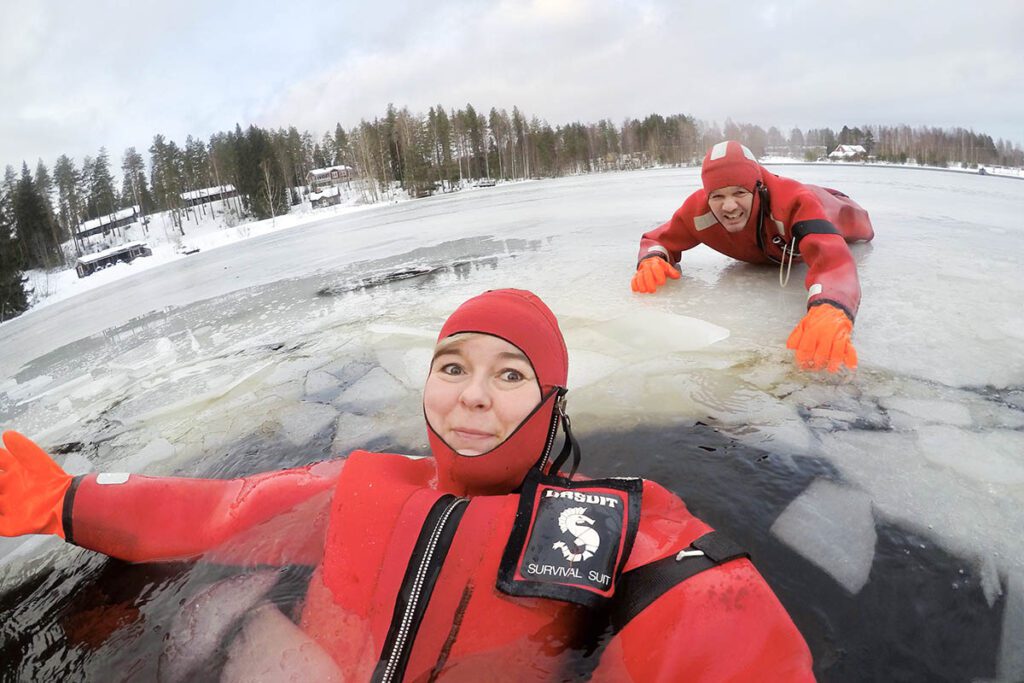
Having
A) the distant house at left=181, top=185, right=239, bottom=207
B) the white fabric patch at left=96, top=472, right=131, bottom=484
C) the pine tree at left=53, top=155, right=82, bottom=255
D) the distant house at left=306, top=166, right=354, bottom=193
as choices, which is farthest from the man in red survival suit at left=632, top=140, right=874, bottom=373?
the distant house at left=306, top=166, right=354, bottom=193

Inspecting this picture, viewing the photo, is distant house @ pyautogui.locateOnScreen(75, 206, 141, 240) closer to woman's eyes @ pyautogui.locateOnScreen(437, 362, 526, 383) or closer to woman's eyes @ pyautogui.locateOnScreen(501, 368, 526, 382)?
woman's eyes @ pyautogui.locateOnScreen(437, 362, 526, 383)

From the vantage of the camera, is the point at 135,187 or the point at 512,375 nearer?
the point at 512,375

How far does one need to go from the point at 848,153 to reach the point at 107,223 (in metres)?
62.6

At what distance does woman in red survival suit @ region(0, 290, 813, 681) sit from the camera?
104 cm

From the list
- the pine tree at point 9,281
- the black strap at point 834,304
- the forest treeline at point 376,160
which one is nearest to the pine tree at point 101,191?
the forest treeline at point 376,160

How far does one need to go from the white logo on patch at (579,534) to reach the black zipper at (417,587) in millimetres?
252

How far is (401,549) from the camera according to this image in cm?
126

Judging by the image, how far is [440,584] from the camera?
1191 millimetres

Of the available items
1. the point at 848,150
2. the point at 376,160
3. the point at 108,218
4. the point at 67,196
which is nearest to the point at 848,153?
the point at 848,150

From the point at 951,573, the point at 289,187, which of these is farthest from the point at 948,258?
the point at 289,187

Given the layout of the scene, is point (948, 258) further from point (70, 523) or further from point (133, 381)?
point (133, 381)

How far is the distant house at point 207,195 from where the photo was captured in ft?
160

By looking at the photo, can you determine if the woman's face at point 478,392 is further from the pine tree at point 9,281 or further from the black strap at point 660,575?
the pine tree at point 9,281

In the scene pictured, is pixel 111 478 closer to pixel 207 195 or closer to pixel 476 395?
pixel 476 395
